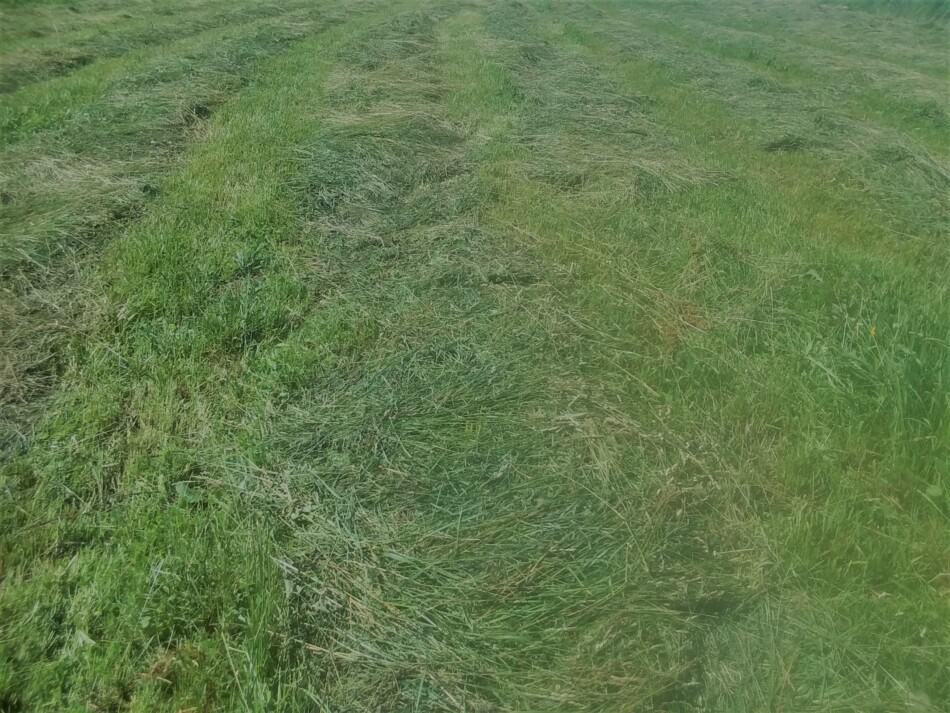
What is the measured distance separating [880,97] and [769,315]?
36.3 ft

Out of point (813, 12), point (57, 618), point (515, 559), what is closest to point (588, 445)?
point (515, 559)

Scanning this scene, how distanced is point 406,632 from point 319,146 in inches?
246

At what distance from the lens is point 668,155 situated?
7.74 metres

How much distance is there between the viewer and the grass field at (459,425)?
215 centimetres

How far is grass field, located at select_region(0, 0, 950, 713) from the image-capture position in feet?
7.07

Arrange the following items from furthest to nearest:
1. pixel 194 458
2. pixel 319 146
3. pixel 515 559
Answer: pixel 319 146 → pixel 194 458 → pixel 515 559

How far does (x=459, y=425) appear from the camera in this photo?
3168 mm

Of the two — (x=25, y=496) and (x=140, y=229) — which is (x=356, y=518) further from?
(x=140, y=229)

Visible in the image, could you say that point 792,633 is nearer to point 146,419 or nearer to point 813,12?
point 146,419

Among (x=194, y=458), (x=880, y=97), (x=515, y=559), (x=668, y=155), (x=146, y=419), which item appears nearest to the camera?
(x=515, y=559)

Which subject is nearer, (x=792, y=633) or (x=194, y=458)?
(x=792, y=633)

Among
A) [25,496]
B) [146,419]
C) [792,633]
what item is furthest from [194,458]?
[792,633]

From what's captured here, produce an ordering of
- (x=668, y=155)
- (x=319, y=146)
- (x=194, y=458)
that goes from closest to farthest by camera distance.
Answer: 1. (x=194, y=458)
2. (x=319, y=146)
3. (x=668, y=155)

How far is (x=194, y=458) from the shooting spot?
294cm
